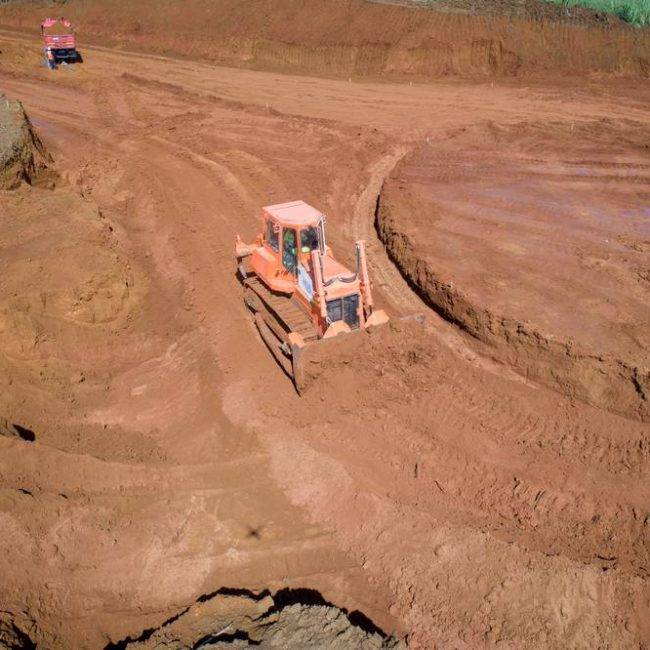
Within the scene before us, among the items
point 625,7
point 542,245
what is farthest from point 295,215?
point 625,7

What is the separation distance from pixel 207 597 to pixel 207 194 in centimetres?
1067

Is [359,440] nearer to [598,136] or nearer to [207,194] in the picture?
→ [207,194]

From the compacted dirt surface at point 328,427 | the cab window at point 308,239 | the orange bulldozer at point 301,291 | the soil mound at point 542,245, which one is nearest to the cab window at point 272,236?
the orange bulldozer at point 301,291

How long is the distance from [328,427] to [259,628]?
324 cm

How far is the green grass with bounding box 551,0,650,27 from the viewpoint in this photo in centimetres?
2541

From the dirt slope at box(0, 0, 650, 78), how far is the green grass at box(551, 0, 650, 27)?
1.23 meters

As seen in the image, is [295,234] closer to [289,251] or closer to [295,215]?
[289,251]

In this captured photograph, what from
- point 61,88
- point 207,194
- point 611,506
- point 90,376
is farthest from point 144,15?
point 611,506

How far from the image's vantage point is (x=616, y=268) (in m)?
11.2

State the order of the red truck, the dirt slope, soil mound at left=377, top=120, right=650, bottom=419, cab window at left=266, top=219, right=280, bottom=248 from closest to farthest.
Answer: soil mound at left=377, top=120, right=650, bottom=419, cab window at left=266, top=219, right=280, bottom=248, the dirt slope, the red truck

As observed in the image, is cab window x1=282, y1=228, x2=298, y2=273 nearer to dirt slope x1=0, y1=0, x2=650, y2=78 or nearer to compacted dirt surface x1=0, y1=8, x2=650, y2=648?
compacted dirt surface x1=0, y1=8, x2=650, y2=648

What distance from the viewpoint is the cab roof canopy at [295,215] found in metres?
9.23

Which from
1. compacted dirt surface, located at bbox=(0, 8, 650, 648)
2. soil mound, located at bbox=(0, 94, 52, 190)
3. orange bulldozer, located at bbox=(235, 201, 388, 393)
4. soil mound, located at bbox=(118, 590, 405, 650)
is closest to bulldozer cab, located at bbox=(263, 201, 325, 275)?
orange bulldozer, located at bbox=(235, 201, 388, 393)

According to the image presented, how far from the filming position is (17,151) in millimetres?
13906
